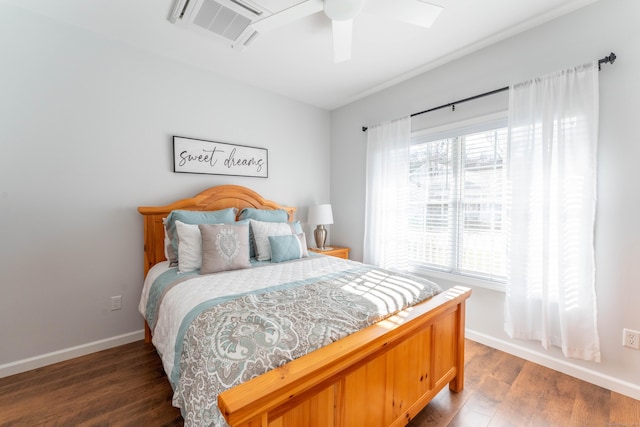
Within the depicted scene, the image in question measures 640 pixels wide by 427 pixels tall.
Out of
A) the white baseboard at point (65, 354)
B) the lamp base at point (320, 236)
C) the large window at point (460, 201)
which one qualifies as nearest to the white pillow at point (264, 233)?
the lamp base at point (320, 236)

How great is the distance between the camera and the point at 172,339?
1.39m

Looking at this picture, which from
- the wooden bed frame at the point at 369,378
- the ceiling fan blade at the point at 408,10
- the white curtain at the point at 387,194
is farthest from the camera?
the white curtain at the point at 387,194

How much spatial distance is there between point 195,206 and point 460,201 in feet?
8.40

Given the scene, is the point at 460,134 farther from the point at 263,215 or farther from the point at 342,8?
the point at 263,215

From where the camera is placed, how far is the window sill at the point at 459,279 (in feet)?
7.60

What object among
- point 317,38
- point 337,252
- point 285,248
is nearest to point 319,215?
point 337,252

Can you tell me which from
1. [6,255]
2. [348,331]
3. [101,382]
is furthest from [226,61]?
[101,382]

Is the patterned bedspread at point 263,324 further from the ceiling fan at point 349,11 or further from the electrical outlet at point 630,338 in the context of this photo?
the ceiling fan at point 349,11

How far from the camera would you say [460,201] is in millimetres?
2553

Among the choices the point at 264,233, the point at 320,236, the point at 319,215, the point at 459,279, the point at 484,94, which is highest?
the point at 484,94

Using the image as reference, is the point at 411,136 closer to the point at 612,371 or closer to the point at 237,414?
the point at 612,371

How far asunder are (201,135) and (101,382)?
2.19 m

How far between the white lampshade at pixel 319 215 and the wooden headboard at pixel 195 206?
18.1 inches

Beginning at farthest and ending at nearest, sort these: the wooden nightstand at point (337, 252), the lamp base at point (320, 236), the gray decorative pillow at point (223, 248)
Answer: the lamp base at point (320, 236) < the wooden nightstand at point (337, 252) < the gray decorative pillow at point (223, 248)
